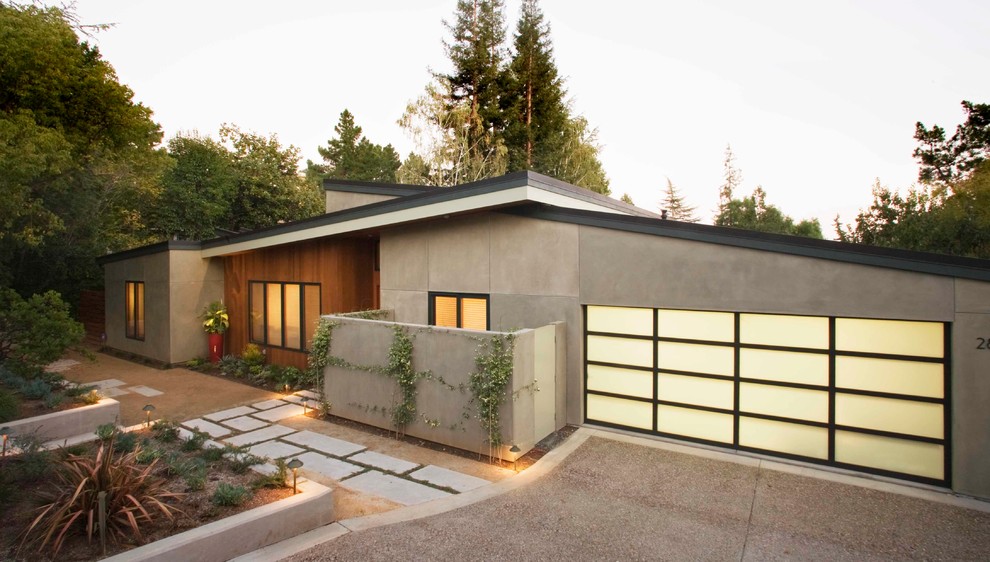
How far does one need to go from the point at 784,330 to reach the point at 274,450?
7.12m

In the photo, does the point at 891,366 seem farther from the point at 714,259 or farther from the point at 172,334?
the point at 172,334

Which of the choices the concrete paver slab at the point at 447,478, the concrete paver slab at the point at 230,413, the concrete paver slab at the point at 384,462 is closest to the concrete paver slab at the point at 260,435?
the concrete paver slab at the point at 230,413

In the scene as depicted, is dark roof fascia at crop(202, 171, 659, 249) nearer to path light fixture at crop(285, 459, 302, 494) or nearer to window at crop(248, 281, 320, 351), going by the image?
window at crop(248, 281, 320, 351)

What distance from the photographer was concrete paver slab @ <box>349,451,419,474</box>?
20.5 feet

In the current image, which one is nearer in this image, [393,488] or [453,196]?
[393,488]

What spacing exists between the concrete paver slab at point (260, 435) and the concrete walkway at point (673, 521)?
128 inches

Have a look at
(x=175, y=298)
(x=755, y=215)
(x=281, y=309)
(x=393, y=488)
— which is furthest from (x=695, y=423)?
(x=755, y=215)

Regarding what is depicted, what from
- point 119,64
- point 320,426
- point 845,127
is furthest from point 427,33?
point 320,426

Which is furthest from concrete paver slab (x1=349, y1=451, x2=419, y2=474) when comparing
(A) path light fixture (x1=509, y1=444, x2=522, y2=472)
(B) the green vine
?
(A) path light fixture (x1=509, y1=444, x2=522, y2=472)

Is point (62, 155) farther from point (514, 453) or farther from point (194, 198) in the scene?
point (194, 198)

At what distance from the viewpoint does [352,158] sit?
148 feet

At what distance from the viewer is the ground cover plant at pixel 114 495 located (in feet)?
12.9

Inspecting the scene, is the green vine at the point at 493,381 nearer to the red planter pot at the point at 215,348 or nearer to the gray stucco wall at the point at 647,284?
the gray stucco wall at the point at 647,284

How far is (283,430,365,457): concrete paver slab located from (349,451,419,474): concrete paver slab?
0.76 ft
